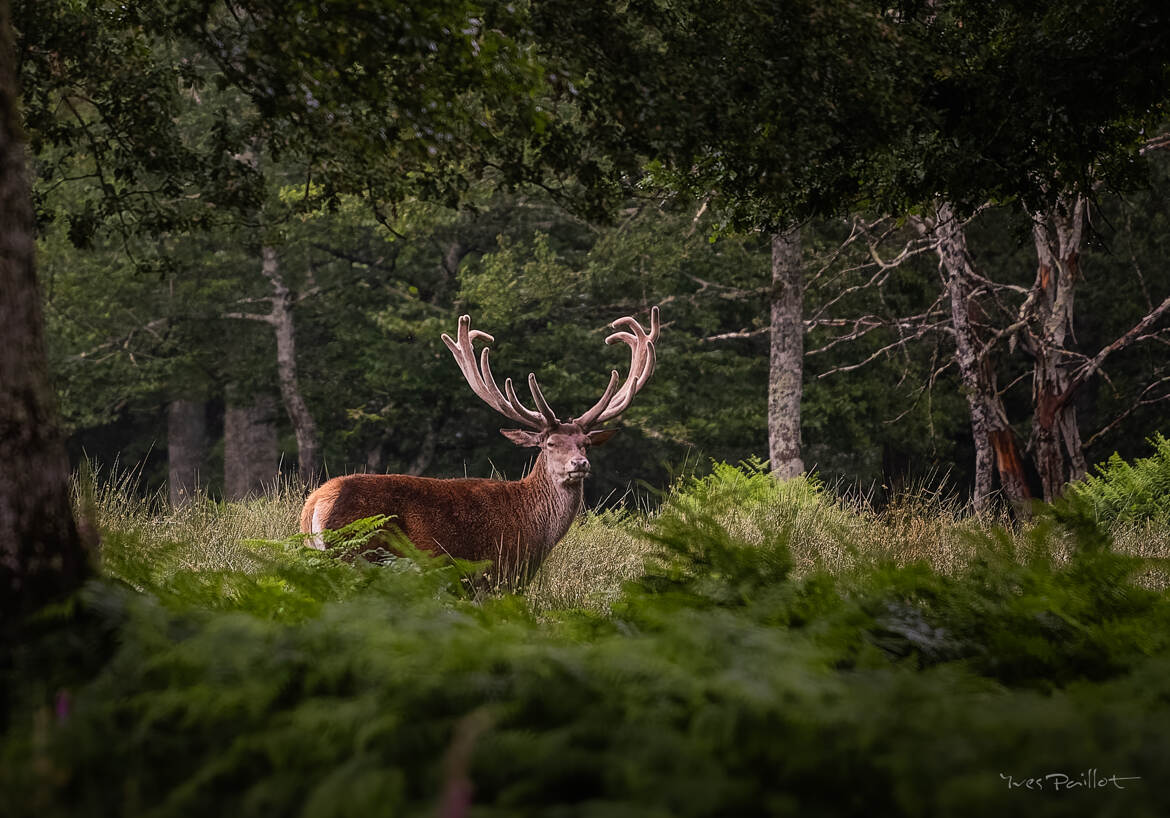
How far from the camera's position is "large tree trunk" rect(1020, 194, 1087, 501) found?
13.6m

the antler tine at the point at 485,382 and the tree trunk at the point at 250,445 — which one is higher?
the antler tine at the point at 485,382

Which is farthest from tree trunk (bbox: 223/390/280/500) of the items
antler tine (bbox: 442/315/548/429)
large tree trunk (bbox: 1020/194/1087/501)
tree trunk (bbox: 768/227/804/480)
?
antler tine (bbox: 442/315/548/429)

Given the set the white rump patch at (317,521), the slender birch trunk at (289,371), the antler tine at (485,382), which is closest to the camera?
the white rump patch at (317,521)

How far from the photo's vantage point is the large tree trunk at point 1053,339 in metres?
13.6

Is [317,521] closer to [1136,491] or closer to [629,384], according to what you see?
[629,384]

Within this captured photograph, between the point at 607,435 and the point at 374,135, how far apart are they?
304cm

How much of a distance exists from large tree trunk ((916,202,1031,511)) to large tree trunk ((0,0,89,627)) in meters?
12.1

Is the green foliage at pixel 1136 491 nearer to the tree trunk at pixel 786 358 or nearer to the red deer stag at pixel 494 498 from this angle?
the tree trunk at pixel 786 358

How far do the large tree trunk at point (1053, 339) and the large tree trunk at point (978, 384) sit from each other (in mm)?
391
